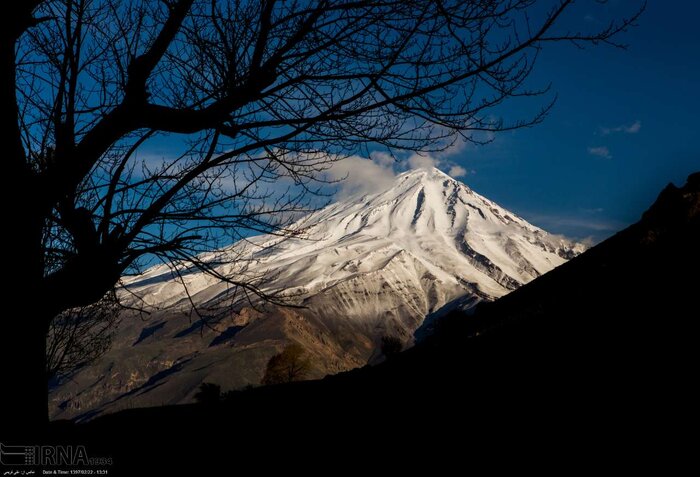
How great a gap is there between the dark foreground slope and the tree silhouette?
3144 centimetres

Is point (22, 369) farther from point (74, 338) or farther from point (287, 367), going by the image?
point (287, 367)

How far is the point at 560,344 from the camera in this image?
5.36m

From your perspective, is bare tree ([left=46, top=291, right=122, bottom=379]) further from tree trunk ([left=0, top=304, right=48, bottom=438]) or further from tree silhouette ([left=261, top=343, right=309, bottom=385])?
tree silhouette ([left=261, top=343, right=309, bottom=385])

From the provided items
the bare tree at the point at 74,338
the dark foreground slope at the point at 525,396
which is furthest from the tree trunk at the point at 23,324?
the bare tree at the point at 74,338

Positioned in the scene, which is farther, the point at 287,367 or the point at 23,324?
the point at 287,367

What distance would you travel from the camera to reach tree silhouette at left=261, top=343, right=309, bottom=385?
1500 inches

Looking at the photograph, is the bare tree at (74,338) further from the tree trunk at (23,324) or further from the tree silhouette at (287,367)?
the tree silhouette at (287,367)

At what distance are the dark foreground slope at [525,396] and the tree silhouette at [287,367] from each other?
103ft

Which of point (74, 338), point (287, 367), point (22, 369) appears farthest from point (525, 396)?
point (287, 367)

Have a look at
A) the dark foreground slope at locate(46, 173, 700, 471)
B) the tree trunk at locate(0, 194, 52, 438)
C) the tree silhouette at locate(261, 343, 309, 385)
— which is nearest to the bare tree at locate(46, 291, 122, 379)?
the dark foreground slope at locate(46, 173, 700, 471)

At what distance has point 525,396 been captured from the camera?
14.7 feet

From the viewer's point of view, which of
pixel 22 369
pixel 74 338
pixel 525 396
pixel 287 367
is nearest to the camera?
pixel 22 369

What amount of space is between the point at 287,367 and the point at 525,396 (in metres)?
36.5

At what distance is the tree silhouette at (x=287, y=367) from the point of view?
3809cm
